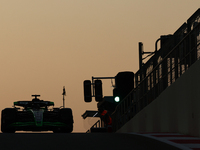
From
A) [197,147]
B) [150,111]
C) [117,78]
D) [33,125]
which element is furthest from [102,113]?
[197,147]

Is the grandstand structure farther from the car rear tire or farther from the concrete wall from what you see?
the car rear tire

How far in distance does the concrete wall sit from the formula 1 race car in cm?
529

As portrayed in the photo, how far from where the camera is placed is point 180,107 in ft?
41.5

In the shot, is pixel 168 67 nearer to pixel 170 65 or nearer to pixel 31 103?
pixel 170 65

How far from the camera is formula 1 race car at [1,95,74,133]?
68.5 ft

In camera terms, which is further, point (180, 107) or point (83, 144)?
point (180, 107)

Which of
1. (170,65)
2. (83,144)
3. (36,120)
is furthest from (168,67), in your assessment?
(36,120)

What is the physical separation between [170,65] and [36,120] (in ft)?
27.9

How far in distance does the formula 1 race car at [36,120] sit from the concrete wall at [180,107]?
5.29 metres

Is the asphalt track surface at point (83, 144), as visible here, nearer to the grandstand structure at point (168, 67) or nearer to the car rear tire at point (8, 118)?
the grandstand structure at point (168, 67)

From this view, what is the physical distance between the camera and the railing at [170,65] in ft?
39.7

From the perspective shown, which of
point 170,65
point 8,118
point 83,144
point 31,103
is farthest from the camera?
point 31,103

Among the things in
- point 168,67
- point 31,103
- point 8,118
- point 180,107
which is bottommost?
point 8,118

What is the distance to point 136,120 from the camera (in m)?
19.7
